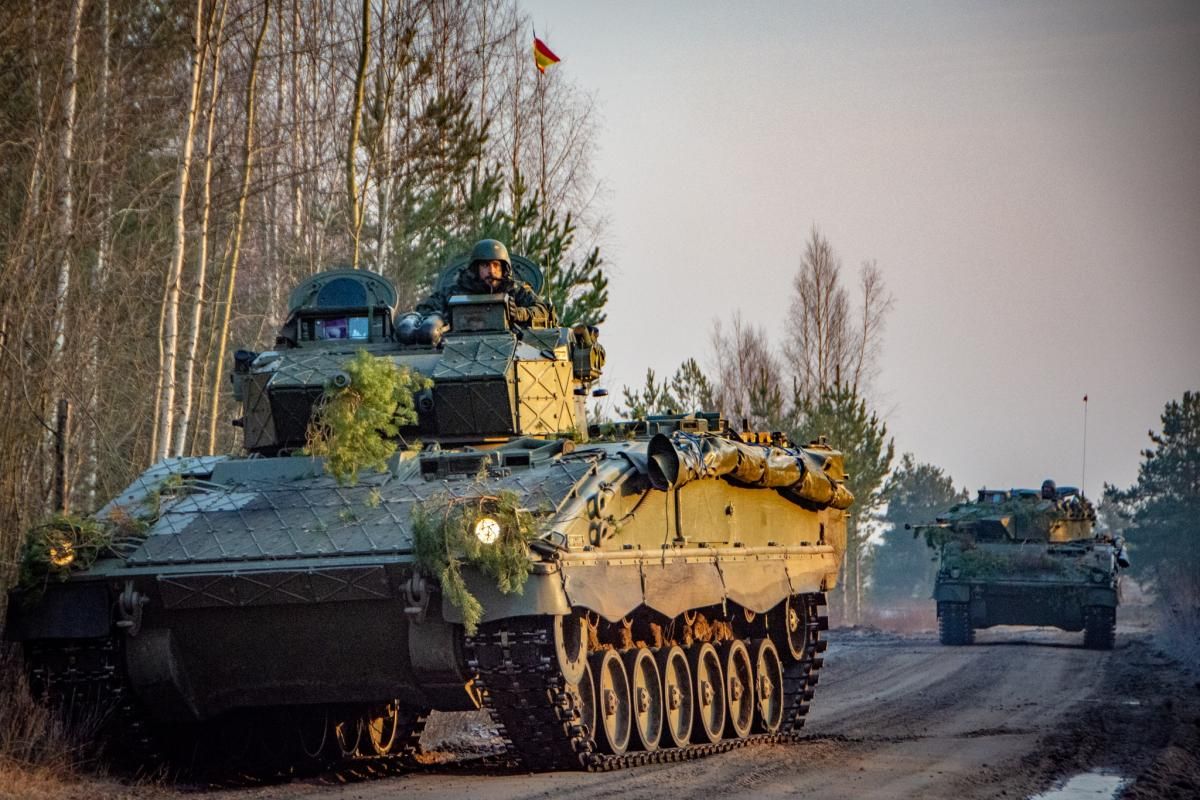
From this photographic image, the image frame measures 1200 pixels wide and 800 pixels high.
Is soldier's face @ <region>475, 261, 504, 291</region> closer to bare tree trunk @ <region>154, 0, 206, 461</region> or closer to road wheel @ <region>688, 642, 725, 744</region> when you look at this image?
road wheel @ <region>688, 642, 725, 744</region>

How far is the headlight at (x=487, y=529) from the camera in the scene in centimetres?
1217

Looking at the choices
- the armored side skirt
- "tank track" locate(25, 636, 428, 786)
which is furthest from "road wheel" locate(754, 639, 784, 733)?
the armored side skirt

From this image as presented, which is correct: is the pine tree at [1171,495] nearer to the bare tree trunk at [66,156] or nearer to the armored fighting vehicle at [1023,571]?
the armored fighting vehicle at [1023,571]

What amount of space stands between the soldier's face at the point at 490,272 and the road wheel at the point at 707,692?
12.0 ft

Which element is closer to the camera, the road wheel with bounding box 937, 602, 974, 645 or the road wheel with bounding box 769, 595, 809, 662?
the road wheel with bounding box 769, 595, 809, 662

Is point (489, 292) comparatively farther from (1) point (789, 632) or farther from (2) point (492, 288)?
(1) point (789, 632)

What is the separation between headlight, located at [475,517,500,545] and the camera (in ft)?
39.9

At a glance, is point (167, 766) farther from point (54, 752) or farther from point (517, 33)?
point (517, 33)

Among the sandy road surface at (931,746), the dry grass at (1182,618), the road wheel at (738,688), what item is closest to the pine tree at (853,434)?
the dry grass at (1182,618)

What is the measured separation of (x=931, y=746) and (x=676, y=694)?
2171 mm

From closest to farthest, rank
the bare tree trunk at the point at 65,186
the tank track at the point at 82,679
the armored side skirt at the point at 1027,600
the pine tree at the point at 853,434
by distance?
the tank track at the point at 82,679 < the bare tree trunk at the point at 65,186 < the armored side skirt at the point at 1027,600 < the pine tree at the point at 853,434

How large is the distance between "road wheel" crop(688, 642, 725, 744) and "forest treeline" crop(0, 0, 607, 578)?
574 cm

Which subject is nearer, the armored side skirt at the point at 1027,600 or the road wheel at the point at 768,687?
the road wheel at the point at 768,687

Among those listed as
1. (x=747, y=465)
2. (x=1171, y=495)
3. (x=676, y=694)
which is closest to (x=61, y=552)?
(x=676, y=694)
